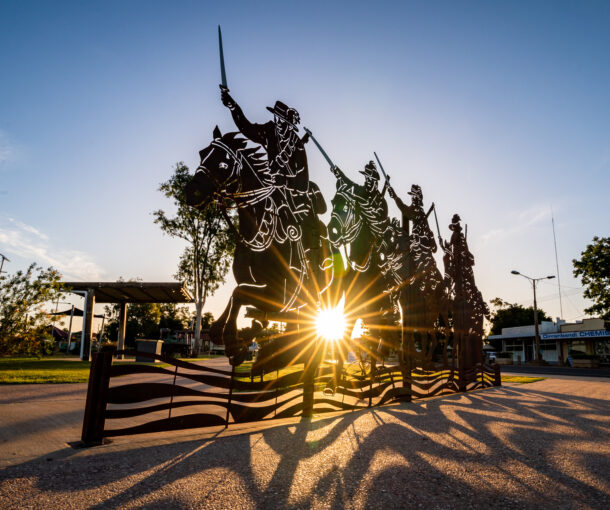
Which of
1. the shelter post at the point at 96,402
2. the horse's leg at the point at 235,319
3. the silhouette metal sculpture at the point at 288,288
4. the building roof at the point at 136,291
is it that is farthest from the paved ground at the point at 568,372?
the shelter post at the point at 96,402

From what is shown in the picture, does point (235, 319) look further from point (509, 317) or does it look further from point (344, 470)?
point (509, 317)

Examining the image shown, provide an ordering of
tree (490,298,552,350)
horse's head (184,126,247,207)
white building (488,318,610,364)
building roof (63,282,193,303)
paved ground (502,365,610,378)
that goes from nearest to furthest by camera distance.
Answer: horse's head (184,126,247,207) → building roof (63,282,193,303) → paved ground (502,365,610,378) → white building (488,318,610,364) → tree (490,298,552,350)

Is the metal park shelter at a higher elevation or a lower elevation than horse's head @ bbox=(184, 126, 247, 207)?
lower

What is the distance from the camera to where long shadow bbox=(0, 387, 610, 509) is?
307 centimetres

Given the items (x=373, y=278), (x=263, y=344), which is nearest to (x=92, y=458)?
(x=263, y=344)

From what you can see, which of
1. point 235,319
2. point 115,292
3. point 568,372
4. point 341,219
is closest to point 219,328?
point 235,319

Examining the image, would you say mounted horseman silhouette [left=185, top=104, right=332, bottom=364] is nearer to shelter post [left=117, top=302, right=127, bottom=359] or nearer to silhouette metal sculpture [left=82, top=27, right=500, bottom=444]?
silhouette metal sculpture [left=82, top=27, right=500, bottom=444]

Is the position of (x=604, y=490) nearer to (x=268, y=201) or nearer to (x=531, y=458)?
(x=531, y=458)

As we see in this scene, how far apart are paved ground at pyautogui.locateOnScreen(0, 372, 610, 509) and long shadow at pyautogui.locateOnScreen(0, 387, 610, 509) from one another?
0.01 metres

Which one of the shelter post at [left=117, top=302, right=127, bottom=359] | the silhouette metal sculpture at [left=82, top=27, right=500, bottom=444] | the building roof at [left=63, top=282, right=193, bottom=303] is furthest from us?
the shelter post at [left=117, top=302, right=127, bottom=359]

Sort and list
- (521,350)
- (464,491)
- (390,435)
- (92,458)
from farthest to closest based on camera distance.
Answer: (521,350) < (390,435) < (92,458) < (464,491)

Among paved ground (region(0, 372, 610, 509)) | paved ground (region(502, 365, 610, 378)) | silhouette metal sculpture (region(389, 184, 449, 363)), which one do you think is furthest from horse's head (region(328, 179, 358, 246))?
paved ground (region(502, 365, 610, 378))

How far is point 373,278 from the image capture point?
9758mm

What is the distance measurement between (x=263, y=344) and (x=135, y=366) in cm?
256
